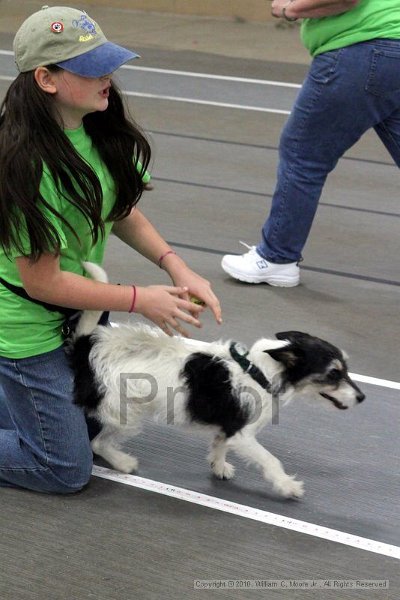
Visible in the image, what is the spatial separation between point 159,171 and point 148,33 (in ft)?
17.8

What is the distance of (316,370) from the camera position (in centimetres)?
267

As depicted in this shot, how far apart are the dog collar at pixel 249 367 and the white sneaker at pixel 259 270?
1.68 meters

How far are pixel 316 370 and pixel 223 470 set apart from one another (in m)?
0.44

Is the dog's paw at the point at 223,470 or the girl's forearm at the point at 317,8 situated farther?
the girl's forearm at the point at 317,8

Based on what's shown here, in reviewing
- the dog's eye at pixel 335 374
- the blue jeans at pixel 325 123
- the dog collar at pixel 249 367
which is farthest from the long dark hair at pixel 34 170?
the blue jeans at pixel 325 123

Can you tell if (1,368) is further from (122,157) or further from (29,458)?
(122,157)

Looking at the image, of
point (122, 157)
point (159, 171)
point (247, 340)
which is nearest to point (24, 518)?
point (122, 157)

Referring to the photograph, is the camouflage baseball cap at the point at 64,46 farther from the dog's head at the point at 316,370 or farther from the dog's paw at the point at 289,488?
the dog's paw at the point at 289,488

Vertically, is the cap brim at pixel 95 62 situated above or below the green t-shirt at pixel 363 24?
above

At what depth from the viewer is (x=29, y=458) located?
9.05ft

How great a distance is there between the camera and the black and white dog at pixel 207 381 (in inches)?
105

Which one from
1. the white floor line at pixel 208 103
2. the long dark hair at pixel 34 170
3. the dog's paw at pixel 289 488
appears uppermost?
the long dark hair at pixel 34 170

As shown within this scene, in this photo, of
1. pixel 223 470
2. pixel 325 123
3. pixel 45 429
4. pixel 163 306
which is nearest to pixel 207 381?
pixel 163 306

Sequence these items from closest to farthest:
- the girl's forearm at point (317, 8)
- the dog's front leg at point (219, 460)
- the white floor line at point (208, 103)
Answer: the dog's front leg at point (219, 460) < the girl's forearm at point (317, 8) < the white floor line at point (208, 103)
